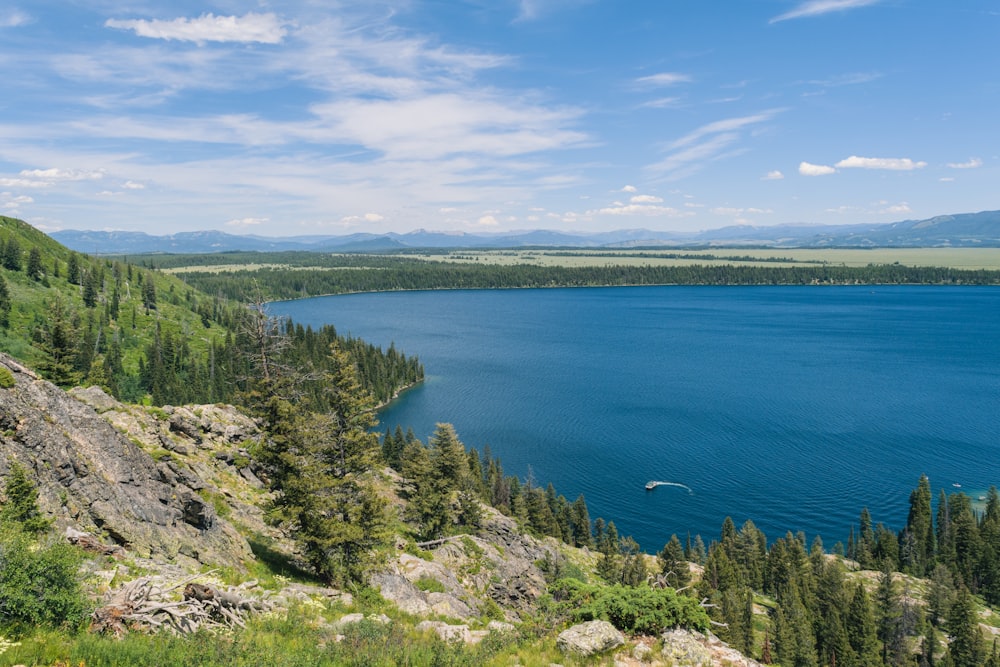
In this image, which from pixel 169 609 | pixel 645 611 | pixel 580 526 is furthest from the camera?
pixel 580 526

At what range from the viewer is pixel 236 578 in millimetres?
20750

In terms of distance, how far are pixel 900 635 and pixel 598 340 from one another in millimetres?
139209

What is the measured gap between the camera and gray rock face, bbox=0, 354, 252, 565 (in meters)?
18.2

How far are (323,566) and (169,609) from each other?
12454mm

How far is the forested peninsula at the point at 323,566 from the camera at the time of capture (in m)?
13.8

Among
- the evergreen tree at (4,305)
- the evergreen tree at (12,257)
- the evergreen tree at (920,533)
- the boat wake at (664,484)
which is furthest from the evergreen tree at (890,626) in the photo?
the evergreen tree at (12,257)

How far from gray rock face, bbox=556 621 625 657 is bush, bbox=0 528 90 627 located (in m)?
13.0

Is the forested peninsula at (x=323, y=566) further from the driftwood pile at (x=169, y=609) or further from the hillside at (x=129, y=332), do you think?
the hillside at (x=129, y=332)

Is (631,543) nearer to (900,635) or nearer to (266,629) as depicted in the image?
(900,635)

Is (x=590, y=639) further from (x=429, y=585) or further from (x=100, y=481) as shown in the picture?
(x=100, y=481)

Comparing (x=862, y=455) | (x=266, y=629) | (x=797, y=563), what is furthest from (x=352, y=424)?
(x=862, y=455)

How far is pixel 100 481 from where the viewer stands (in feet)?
67.4

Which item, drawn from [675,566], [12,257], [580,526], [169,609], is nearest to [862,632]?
[675,566]

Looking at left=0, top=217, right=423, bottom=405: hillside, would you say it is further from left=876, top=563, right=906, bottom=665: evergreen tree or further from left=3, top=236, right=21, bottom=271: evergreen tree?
left=876, top=563, right=906, bottom=665: evergreen tree
